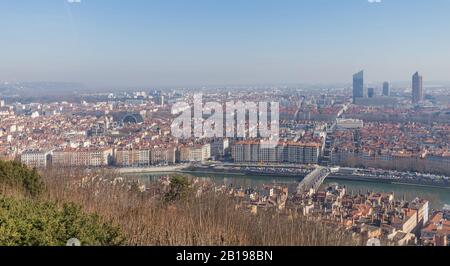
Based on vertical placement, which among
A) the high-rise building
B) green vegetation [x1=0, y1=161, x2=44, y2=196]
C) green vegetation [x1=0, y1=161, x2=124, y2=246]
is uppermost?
the high-rise building

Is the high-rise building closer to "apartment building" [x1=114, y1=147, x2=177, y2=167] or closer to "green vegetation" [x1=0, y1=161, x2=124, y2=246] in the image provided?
"apartment building" [x1=114, y1=147, x2=177, y2=167]

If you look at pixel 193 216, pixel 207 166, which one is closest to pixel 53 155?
pixel 207 166

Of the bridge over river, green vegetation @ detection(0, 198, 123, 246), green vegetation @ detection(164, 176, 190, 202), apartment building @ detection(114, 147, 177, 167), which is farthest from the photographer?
apartment building @ detection(114, 147, 177, 167)

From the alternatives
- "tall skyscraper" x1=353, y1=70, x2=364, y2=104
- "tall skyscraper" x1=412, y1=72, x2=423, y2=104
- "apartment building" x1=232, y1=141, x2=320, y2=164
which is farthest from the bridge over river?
"tall skyscraper" x1=412, y1=72, x2=423, y2=104

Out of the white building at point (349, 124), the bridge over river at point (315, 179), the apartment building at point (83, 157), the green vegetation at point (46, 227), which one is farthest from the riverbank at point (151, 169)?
the green vegetation at point (46, 227)

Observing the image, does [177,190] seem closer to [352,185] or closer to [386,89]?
[386,89]

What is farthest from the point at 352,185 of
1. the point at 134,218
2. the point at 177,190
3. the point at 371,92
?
the point at 134,218
